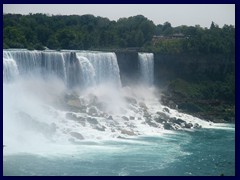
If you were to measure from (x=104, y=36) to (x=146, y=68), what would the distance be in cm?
719

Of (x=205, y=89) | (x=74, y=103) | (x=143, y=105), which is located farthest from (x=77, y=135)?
(x=205, y=89)

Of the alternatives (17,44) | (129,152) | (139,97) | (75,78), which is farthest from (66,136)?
(17,44)

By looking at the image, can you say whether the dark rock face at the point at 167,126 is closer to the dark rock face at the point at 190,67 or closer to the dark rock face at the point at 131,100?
the dark rock face at the point at 131,100

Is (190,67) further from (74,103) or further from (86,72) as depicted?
(74,103)

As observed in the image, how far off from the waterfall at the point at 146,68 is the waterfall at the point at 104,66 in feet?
7.39

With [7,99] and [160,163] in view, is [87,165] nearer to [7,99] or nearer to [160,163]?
[160,163]

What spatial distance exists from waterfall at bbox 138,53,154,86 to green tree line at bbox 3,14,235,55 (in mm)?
1914

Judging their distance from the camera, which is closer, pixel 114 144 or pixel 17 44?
pixel 114 144

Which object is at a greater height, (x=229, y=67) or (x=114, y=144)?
(x=229, y=67)

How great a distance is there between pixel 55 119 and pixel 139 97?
894cm

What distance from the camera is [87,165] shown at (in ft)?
54.9

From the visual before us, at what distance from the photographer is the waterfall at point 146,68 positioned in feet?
106

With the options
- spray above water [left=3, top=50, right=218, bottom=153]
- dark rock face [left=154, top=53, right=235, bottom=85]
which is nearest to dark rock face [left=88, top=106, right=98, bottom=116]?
spray above water [left=3, top=50, right=218, bottom=153]

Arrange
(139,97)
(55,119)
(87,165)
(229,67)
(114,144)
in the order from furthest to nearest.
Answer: (229,67)
(139,97)
(55,119)
(114,144)
(87,165)
